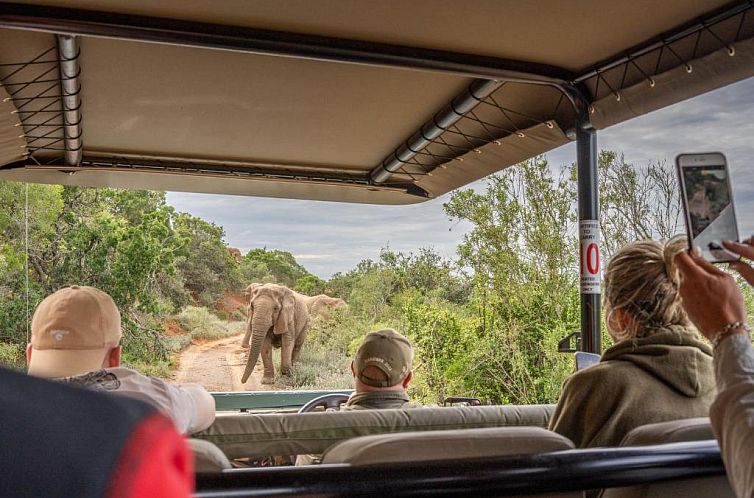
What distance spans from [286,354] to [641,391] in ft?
31.5

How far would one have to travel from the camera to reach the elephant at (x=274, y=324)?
10.6 m

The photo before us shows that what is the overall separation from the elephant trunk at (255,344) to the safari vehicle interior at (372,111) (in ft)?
17.2

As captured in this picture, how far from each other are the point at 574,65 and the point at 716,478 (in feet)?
7.96

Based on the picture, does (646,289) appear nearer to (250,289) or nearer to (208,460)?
(208,460)

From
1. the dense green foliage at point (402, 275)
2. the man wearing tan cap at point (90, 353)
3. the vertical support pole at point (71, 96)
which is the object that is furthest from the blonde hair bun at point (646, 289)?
the dense green foliage at point (402, 275)

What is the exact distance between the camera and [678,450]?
1.18 m

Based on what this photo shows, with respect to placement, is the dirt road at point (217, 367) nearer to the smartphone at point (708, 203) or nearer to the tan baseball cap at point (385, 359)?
the tan baseball cap at point (385, 359)

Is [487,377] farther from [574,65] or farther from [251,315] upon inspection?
[574,65]

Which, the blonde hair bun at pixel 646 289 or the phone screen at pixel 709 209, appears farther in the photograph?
the blonde hair bun at pixel 646 289

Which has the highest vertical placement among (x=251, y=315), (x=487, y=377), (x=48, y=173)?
(x=48, y=173)

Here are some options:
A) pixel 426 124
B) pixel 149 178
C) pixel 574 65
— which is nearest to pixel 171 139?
pixel 149 178

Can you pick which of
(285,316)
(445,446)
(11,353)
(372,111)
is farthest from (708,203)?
(285,316)

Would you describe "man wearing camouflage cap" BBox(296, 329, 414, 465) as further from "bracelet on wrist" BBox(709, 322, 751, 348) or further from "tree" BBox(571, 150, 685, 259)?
"tree" BBox(571, 150, 685, 259)

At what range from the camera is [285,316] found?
1077cm
